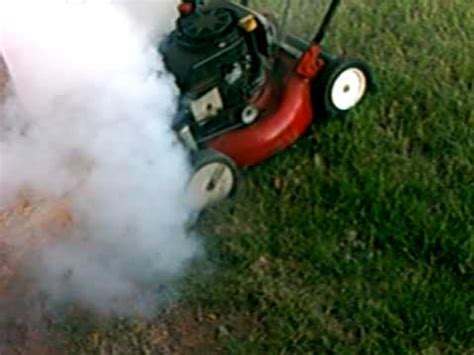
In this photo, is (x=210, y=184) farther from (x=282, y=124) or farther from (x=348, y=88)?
(x=348, y=88)

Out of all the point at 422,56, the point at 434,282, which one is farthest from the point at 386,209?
the point at 422,56

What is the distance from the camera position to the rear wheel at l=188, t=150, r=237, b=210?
3.12 meters

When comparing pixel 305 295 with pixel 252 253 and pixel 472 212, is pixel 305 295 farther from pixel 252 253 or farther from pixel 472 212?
pixel 472 212

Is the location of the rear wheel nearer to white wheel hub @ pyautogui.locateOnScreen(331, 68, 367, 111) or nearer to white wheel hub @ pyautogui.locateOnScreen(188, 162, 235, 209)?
white wheel hub @ pyautogui.locateOnScreen(188, 162, 235, 209)

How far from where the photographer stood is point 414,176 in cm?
329

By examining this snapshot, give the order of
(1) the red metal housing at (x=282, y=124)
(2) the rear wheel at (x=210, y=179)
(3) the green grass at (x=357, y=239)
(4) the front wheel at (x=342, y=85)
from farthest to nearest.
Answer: (4) the front wheel at (x=342, y=85)
(1) the red metal housing at (x=282, y=124)
(2) the rear wheel at (x=210, y=179)
(3) the green grass at (x=357, y=239)

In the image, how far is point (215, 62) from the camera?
10.5 feet

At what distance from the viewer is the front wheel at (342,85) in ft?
11.2

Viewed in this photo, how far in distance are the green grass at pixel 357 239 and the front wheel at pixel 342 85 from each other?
0.15 ft

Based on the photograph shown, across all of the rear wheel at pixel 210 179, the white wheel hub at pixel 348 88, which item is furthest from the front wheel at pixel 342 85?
the rear wheel at pixel 210 179

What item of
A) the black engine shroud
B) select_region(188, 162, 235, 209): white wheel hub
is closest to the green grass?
select_region(188, 162, 235, 209): white wheel hub

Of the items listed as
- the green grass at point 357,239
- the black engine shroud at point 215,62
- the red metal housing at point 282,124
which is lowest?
the green grass at point 357,239

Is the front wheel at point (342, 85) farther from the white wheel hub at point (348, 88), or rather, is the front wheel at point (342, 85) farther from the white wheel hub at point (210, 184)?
the white wheel hub at point (210, 184)

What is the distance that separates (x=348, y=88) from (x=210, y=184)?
59 centimetres
